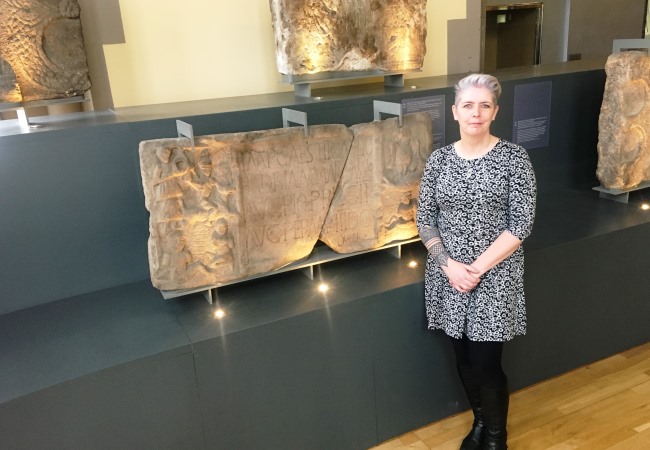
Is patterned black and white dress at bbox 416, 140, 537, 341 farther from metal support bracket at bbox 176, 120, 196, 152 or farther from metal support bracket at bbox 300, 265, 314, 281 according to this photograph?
metal support bracket at bbox 176, 120, 196, 152

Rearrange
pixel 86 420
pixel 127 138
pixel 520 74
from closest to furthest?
1. pixel 86 420
2. pixel 127 138
3. pixel 520 74

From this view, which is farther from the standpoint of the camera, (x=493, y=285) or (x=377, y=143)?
(x=377, y=143)

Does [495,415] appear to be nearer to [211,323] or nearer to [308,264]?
[308,264]

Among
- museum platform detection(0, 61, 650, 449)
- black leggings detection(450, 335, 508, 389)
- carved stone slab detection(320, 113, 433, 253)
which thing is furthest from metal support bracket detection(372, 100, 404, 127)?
black leggings detection(450, 335, 508, 389)

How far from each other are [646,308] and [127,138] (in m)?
2.87

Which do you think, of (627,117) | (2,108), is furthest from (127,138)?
(627,117)

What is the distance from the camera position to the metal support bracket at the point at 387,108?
2658 mm

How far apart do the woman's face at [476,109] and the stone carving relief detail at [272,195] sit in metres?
0.66

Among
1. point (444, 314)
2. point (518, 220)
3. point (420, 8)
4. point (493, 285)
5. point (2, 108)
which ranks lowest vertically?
point (444, 314)

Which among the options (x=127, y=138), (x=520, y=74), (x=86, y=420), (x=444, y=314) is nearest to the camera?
(x=86, y=420)

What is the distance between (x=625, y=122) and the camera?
333 cm

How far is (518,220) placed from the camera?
2.05m

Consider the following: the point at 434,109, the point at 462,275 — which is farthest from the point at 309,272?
the point at 434,109

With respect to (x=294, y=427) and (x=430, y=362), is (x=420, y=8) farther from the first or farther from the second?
(x=294, y=427)
